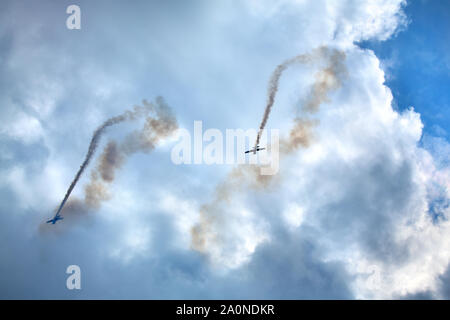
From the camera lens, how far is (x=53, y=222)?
121 m
